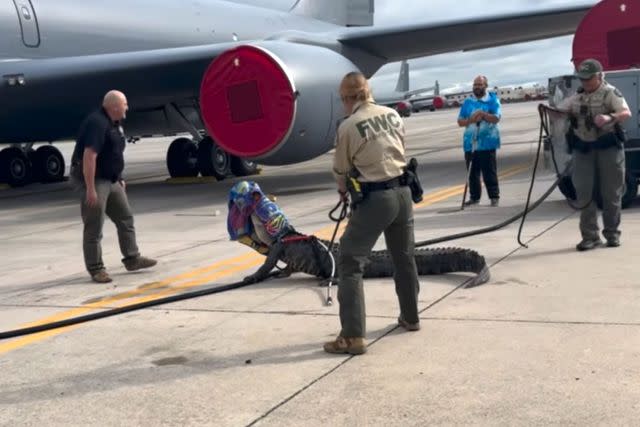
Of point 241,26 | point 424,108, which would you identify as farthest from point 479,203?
point 424,108

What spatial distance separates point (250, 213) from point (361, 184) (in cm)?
248

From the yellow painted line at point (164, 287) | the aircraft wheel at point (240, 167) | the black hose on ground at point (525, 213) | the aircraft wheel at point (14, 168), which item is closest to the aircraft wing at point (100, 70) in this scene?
the aircraft wheel at point (240, 167)

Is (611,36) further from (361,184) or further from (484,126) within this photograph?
(361,184)

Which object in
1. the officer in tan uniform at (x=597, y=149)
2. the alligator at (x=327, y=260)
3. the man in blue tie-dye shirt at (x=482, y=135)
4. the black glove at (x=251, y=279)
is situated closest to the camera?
the alligator at (x=327, y=260)

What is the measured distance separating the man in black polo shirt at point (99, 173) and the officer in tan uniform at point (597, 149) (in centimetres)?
414

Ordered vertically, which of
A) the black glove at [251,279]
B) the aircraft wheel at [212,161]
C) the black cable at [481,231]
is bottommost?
the black cable at [481,231]

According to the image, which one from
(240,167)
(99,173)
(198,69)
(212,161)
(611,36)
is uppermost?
(198,69)

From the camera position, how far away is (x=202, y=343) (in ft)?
17.7

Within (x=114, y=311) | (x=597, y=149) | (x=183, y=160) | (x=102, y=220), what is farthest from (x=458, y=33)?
(x=114, y=311)

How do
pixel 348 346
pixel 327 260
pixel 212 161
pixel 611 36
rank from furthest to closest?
pixel 212 161, pixel 611 36, pixel 327 260, pixel 348 346

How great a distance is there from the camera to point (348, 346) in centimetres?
495

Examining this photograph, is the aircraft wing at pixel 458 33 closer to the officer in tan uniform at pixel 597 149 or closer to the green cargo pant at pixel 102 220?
the officer in tan uniform at pixel 597 149

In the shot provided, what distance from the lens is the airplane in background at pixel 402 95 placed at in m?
69.9

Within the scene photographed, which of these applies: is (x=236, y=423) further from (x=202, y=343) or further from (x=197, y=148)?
(x=197, y=148)
